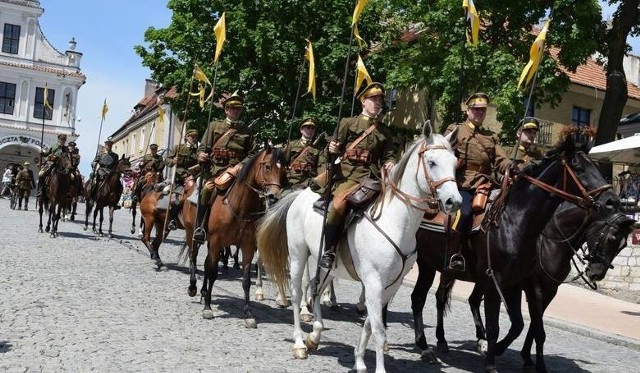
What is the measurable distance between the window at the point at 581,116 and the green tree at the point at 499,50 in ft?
32.6

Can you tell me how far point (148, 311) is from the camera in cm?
915

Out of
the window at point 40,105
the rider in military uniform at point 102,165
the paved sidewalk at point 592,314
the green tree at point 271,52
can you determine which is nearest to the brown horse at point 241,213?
the paved sidewalk at point 592,314

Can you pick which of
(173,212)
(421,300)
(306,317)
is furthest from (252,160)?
(173,212)

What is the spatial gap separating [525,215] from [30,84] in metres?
57.8

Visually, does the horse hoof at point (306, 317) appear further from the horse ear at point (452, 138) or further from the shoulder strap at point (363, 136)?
the horse ear at point (452, 138)

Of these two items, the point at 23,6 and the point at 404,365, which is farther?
the point at 23,6

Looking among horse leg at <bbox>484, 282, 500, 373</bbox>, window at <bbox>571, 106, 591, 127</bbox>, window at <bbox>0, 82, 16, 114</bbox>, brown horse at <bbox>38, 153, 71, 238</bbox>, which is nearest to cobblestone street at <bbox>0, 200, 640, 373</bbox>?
horse leg at <bbox>484, 282, 500, 373</bbox>

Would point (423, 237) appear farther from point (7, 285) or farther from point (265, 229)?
point (7, 285)

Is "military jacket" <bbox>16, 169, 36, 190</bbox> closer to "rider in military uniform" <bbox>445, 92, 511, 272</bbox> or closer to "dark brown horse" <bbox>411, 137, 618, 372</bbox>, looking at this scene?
"rider in military uniform" <bbox>445, 92, 511, 272</bbox>

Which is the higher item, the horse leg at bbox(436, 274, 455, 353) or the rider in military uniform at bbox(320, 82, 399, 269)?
the rider in military uniform at bbox(320, 82, 399, 269)

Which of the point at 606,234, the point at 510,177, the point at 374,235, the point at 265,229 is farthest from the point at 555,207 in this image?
the point at 265,229

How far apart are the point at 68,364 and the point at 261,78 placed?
23481 mm

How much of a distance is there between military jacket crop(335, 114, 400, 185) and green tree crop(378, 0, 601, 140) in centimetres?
1318

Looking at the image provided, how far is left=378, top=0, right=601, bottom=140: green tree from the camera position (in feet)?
68.3
